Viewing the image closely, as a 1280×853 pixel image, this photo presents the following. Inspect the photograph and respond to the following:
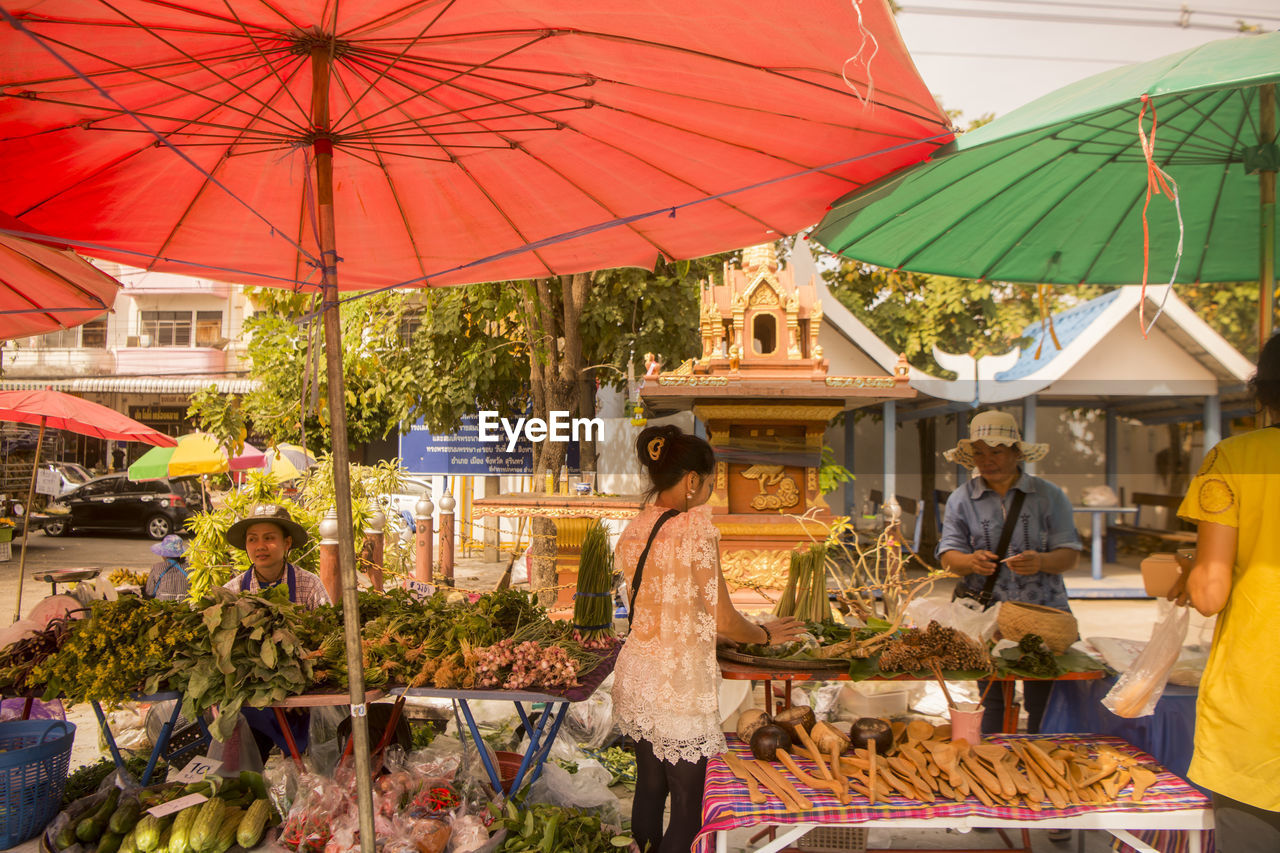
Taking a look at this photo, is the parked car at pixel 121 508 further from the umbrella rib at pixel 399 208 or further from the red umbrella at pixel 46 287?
the umbrella rib at pixel 399 208

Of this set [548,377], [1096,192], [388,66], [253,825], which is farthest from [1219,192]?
[548,377]

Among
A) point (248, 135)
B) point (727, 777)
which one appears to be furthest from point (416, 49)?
point (727, 777)

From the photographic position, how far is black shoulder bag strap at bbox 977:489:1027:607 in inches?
158

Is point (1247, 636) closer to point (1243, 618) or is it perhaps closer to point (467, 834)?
point (1243, 618)

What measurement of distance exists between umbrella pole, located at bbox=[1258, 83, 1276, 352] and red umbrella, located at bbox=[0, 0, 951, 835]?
998 mm

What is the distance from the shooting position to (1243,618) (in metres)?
2.34

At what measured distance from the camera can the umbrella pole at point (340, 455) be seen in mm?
2400

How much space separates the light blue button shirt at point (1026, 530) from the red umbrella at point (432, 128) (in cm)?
188

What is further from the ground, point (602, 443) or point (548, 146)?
point (548, 146)

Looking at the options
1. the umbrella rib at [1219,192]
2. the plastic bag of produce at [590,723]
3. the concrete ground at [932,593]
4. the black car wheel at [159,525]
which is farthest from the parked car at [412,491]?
the umbrella rib at [1219,192]

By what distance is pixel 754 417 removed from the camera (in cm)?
788

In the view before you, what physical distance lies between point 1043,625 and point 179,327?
1041 inches

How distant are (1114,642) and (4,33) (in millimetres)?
4749

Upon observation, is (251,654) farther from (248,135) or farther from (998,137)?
(998,137)
